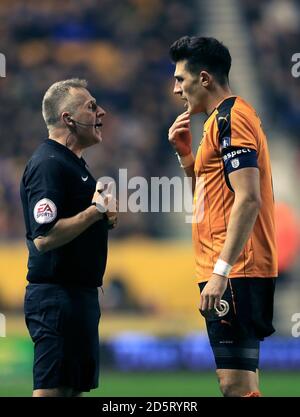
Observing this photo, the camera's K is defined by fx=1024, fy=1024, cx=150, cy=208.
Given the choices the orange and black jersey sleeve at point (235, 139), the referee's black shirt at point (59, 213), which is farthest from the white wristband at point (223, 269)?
the referee's black shirt at point (59, 213)

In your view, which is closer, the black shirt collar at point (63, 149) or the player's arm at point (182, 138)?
the black shirt collar at point (63, 149)

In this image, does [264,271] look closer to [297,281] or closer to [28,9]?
[297,281]

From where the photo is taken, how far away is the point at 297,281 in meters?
13.2

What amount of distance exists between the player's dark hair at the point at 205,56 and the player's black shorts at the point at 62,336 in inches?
51.3

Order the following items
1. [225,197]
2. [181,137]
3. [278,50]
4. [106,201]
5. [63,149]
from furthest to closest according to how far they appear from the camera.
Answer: [278,50], [181,137], [63,149], [106,201], [225,197]

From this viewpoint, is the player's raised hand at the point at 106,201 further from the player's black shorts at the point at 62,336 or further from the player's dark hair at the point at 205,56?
the player's dark hair at the point at 205,56

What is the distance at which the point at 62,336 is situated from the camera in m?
5.26

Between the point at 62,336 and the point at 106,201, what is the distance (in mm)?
734

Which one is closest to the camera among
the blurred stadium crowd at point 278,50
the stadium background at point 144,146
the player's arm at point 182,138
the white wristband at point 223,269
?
the white wristband at point 223,269

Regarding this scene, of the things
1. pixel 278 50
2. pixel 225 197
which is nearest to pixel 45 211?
pixel 225 197

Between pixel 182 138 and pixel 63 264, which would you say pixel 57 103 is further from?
pixel 63 264

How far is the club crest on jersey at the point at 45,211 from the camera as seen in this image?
5184 millimetres

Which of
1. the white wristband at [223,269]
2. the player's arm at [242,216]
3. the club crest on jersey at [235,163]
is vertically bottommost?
the white wristband at [223,269]

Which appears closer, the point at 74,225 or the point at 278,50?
the point at 74,225
